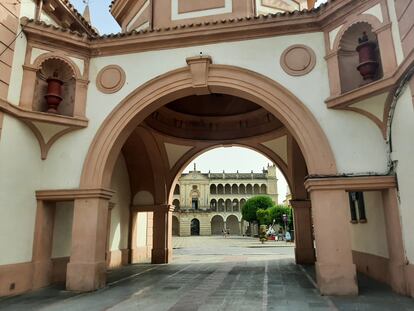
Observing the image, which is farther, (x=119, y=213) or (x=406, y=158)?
(x=119, y=213)

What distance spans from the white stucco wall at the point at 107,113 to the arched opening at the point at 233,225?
193 feet

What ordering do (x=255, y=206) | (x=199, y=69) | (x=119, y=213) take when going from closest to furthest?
(x=199, y=69) → (x=119, y=213) → (x=255, y=206)

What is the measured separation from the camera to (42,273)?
329 inches

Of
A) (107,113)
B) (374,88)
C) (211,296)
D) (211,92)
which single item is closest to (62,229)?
(107,113)

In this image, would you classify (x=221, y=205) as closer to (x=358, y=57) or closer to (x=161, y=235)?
(x=161, y=235)

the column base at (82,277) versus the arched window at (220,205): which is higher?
the arched window at (220,205)

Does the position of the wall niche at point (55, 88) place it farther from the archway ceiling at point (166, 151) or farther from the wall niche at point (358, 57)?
the wall niche at point (358, 57)

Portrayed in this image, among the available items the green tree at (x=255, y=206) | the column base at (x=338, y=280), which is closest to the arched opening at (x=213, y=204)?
the green tree at (x=255, y=206)

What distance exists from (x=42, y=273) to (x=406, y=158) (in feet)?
26.9

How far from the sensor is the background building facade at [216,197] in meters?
63.9

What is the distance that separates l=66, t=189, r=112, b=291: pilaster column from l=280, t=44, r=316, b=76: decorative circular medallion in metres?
5.25

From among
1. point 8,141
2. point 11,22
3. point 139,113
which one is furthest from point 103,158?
point 11,22

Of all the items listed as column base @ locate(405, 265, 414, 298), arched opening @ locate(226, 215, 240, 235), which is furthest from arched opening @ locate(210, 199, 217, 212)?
column base @ locate(405, 265, 414, 298)

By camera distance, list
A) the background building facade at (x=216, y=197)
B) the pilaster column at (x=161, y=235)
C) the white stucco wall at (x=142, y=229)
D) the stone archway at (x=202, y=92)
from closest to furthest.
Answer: the stone archway at (x=202, y=92), the pilaster column at (x=161, y=235), the white stucco wall at (x=142, y=229), the background building facade at (x=216, y=197)
